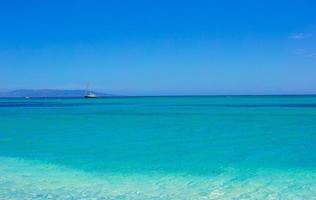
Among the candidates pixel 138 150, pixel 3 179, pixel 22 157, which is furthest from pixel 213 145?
pixel 3 179

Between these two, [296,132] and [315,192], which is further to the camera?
[296,132]

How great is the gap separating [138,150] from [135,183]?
5.53 meters

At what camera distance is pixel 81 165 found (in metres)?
12.2

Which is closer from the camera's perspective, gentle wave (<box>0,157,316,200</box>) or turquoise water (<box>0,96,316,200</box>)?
gentle wave (<box>0,157,316,200</box>)

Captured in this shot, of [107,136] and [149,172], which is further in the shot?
[107,136]

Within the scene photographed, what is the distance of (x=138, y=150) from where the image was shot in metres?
15.1

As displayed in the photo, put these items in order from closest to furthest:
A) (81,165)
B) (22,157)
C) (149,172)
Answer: (149,172), (81,165), (22,157)

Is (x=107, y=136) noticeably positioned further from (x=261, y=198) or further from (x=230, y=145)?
(x=261, y=198)

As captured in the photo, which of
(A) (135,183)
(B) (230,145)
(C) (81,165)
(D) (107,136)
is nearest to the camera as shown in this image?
(A) (135,183)

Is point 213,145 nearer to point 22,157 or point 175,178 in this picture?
point 175,178

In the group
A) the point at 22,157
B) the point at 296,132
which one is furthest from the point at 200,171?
the point at 296,132

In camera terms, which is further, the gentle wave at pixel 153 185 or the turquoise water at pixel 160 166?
the turquoise water at pixel 160 166

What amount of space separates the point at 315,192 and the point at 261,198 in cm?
130

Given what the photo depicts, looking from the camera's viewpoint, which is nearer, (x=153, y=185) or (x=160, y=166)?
(x=153, y=185)
